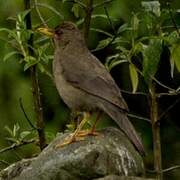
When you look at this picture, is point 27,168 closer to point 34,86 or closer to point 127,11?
point 34,86

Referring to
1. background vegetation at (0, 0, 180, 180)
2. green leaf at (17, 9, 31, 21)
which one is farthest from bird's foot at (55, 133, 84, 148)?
green leaf at (17, 9, 31, 21)

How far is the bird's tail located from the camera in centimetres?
737

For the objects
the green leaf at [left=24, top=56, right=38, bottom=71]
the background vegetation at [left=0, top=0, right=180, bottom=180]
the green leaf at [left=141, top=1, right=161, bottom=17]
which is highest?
the green leaf at [left=141, top=1, right=161, bottom=17]

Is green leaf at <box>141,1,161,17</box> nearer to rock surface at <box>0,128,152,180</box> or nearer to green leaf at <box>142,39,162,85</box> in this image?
green leaf at <box>142,39,162,85</box>

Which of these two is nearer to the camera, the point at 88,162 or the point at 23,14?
the point at 88,162

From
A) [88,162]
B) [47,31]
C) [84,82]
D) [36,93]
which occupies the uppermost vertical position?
[47,31]

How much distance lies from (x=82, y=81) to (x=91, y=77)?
0.08m

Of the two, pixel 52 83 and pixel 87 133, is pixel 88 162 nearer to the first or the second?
pixel 87 133

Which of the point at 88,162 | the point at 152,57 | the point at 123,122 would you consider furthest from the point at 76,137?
the point at 152,57

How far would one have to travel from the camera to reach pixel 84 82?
780 cm

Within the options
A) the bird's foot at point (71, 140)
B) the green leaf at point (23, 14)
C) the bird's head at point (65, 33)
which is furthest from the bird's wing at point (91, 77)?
the green leaf at point (23, 14)

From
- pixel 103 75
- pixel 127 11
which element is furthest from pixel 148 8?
pixel 127 11

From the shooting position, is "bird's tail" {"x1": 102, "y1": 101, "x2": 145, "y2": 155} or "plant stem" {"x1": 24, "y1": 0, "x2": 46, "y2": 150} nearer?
"bird's tail" {"x1": 102, "y1": 101, "x2": 145, "y2": 155}

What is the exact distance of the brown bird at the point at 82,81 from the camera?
7613 millimetres
